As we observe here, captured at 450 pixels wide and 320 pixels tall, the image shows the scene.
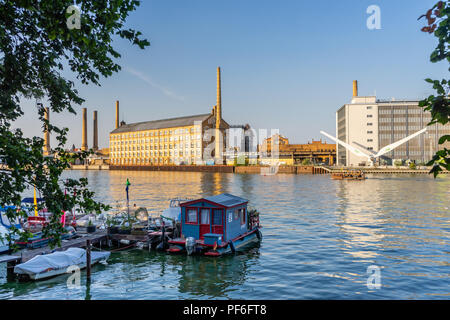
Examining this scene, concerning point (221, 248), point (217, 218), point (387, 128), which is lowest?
point (221, 248)

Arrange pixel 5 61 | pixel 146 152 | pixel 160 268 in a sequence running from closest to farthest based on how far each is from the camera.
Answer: pixel 5 61
pixel 160 268
pixel 146 152

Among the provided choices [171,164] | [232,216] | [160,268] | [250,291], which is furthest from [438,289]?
[171,164]

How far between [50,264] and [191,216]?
30.8ft

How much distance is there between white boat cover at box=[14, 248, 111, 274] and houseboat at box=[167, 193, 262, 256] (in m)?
5.83

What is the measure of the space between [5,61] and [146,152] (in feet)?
635

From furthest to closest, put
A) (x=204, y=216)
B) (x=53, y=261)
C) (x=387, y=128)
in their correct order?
1. (x=387, y=128)
2. (x=204, y=216)
3. (x=53, y=261)

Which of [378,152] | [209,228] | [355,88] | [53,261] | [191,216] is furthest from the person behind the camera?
[355,88]

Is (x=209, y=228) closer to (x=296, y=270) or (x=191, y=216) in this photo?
(x=191, y=216)

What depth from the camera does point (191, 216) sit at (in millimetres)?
25922

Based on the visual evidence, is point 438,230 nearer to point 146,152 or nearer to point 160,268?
point 160,268

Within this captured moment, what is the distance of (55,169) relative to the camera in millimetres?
8320

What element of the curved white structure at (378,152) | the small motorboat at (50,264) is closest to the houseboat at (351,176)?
the curved white structure at (378,152)

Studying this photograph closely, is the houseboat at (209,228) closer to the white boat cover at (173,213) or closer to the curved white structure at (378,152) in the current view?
the white boat cover at (173,213)

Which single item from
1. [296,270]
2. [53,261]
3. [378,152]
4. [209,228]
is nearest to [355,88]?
[378,152]
